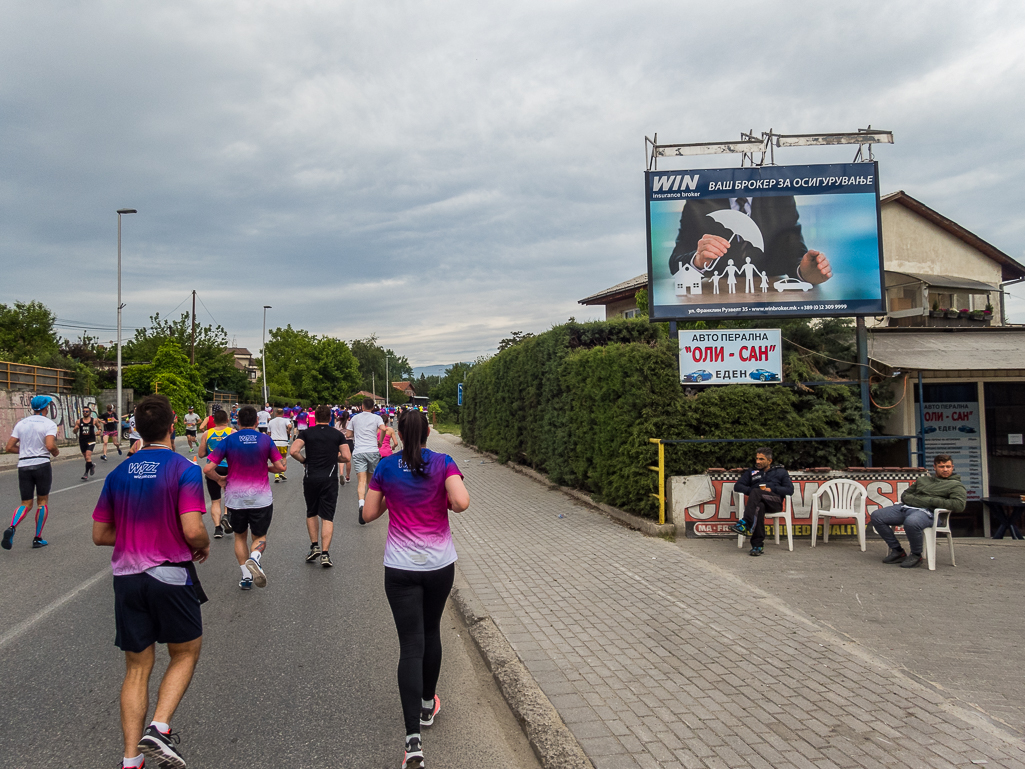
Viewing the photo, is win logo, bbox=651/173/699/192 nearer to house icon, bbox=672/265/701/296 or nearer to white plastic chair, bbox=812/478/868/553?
house icon, bbox=672/265/701/296

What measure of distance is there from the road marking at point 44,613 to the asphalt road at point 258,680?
0.02 meters

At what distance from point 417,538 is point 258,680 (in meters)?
1.85

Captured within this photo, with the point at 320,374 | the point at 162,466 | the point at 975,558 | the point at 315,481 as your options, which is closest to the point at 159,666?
the point at 162,466

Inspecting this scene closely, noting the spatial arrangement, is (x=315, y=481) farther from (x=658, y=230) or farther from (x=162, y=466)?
(x=658, y=230)

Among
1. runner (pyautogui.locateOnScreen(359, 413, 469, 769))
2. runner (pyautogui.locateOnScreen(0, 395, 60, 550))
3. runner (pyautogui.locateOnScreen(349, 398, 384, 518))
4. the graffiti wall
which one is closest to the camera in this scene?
runner (pyautogui.locateOnScreen(359, 413, 469, 769))

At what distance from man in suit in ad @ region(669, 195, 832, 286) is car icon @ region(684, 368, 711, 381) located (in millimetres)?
1857

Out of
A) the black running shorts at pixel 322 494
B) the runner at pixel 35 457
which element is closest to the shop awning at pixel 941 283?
the black running shorts at pixel 322 494

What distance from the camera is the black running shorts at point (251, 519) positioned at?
6.80 m

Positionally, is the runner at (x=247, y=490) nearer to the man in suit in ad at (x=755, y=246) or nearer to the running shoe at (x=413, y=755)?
the running shoe at (x=413, y=755)

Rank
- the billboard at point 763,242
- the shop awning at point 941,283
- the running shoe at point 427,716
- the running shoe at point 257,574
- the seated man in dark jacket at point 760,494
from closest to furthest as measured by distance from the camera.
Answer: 1. the running shoe at point 427,716
2. the running shoe at point 257,574
3. the seated man in dark jacket at point 760,494
4. the billboard at point 763,242
5. the shop awning at point 941,283

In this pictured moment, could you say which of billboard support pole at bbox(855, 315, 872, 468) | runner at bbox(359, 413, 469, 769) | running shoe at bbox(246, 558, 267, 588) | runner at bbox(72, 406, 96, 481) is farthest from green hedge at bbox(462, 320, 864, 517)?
runner at bbox(72, 406, 96, 481)

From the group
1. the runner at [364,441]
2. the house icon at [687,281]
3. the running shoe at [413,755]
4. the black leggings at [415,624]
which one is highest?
the house icon at [687,281]

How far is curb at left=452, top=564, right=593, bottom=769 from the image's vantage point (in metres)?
3.44

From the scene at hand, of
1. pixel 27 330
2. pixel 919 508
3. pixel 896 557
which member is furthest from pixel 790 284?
pixel 27 330
